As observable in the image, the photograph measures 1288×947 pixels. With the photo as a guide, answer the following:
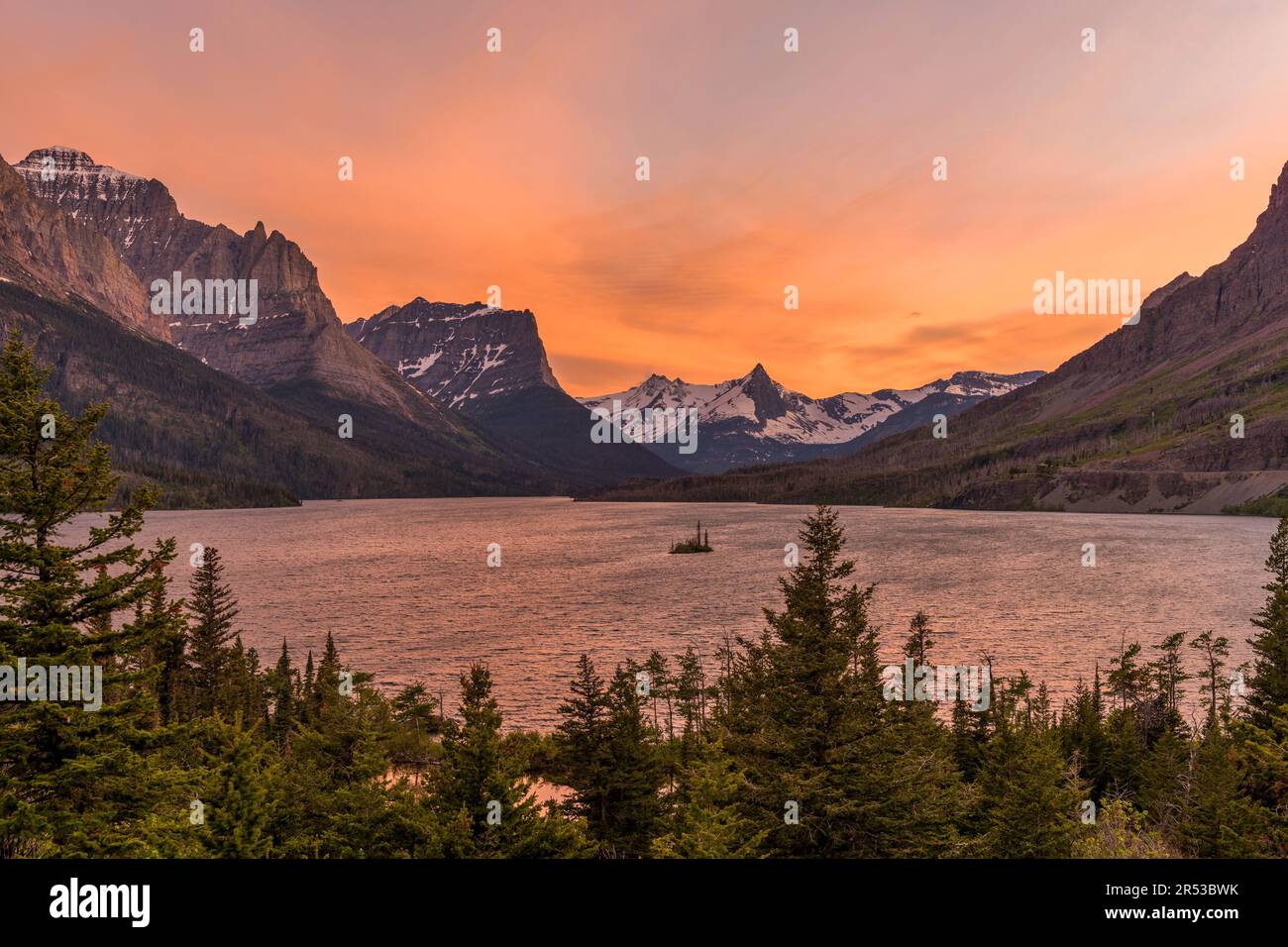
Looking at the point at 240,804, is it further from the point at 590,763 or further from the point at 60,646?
the point at 590,763

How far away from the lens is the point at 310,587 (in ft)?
464

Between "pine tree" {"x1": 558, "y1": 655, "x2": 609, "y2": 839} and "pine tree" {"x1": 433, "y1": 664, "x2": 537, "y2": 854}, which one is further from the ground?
"pine tree" {"x1": 433, "y1": 664, "x2": 537, "y2": 854}

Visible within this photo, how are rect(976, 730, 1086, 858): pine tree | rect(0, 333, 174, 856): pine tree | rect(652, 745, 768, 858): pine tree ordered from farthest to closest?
rect(976, 730, 1086, 858): pine tree, rect(652, 745, 768, 858): pine tree, rect(0, 333, 174, 856): pine tree

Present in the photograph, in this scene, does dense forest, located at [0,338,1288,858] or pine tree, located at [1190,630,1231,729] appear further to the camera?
pine tree, located at [1190,630,1231,729]

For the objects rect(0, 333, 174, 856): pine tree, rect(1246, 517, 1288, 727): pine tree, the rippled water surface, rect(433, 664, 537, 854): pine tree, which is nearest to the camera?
rect(0, 333, 174, 856): pine tree

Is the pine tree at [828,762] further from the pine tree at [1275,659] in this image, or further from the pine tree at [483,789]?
the pine tree at [1275,659]

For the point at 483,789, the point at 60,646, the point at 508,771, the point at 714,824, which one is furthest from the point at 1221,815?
the point at 60,646

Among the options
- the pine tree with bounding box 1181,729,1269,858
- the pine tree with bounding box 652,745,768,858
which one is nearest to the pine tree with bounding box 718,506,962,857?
the pine tree with bounding box 652,745,768,858

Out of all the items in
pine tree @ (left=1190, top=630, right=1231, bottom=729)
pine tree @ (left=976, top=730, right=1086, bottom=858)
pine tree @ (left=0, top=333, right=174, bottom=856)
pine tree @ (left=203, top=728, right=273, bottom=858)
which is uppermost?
pine tree @ (left=0, top=333, right=174, bottom=856)

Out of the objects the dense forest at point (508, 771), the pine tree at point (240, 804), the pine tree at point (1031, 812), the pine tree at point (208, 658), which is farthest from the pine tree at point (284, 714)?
the pine tree at point (1031, 812)

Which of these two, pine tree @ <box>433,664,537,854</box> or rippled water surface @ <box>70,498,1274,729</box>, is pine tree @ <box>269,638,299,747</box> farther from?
pine tree @ <box>433,664,537,854</box>

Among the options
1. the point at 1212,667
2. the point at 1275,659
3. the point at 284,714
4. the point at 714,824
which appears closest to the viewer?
the point at 714,824

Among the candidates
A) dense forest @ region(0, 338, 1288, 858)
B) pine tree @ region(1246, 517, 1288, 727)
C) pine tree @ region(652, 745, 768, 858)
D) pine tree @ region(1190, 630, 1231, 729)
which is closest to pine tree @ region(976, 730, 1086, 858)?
dense forest @ region(0, 338, 1288, 858)
